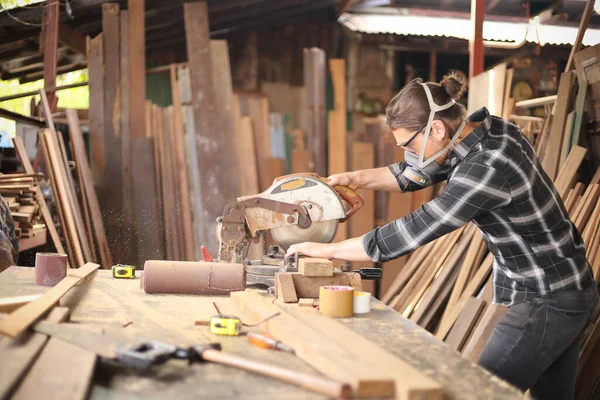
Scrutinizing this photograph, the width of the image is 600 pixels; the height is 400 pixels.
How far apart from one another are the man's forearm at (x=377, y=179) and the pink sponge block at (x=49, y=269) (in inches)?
48.5

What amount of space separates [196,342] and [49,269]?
101 centimetres

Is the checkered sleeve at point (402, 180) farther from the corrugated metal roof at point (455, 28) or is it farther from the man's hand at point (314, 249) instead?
the corrugated metal roof at point (455, 28)

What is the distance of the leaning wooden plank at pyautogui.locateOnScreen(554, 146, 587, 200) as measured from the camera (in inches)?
135

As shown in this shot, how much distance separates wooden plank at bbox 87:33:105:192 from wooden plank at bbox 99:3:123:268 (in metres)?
0.03

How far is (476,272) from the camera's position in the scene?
3904mm

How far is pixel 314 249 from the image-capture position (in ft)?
7.56

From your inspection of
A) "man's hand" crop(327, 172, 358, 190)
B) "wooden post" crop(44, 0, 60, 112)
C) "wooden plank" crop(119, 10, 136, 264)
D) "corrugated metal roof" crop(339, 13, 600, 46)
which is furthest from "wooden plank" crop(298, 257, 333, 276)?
"corrugated metal roof" crop(339, 13, 600, 46)

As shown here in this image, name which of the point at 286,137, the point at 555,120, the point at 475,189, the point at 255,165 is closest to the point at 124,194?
the point at 255,165

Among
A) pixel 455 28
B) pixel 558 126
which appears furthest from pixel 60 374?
pixel 455 28

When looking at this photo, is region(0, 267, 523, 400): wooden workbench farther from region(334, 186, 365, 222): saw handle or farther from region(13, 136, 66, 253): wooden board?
region(13, 136, 66, 253): wooden board

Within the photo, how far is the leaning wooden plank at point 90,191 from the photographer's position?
496 cm

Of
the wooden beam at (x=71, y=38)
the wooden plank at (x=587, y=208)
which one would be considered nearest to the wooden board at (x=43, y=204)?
the wooden beam at (x=71, y=38)

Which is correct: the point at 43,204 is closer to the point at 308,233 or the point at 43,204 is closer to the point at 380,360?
the point at 308,233

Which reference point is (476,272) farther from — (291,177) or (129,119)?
(129,119)
